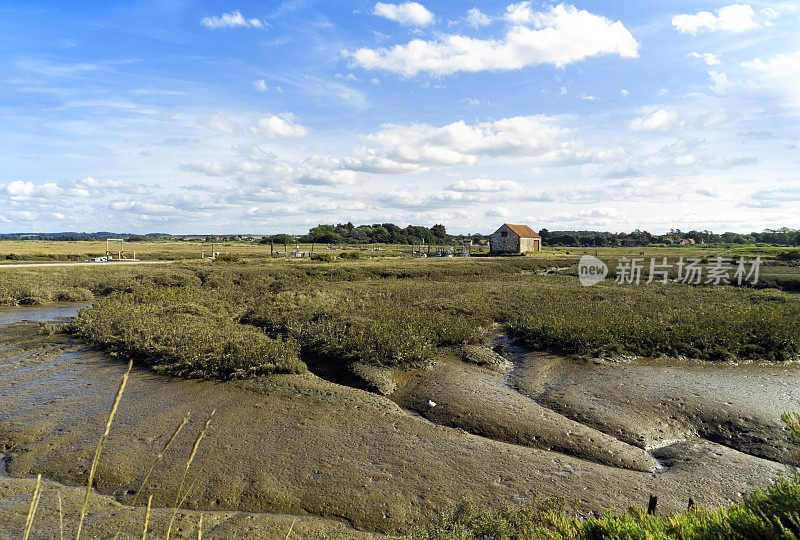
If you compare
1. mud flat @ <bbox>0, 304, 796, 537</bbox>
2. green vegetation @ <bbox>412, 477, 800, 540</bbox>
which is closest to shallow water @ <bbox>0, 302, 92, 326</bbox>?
mud flat @ <bbox>0, 304, 796, 537</bbox>

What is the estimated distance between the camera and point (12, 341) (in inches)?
562

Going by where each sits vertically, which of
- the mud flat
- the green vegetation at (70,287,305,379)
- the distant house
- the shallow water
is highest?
the distant house

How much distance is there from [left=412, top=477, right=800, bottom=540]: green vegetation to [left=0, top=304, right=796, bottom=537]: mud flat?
1.14m

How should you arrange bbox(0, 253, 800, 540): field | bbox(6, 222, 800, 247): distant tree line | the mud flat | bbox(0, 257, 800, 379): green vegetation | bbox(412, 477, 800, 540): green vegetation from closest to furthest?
bbox(412, 477, 800, 540): green vegetation
bbox(0, 253, 800, 540): field
the mud flat
bbox(0, 257, 800, 379): green vegetation
bbox(6, 222, 800, 247): distant tree line

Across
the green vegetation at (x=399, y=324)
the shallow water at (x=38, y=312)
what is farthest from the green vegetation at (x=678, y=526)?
the shallow water at (x=38, y=312)

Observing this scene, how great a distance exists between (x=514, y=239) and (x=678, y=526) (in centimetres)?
6304

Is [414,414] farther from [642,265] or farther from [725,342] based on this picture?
[642,265]

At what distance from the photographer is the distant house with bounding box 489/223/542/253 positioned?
6427 centimetres

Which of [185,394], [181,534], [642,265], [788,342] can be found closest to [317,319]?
[185,394]

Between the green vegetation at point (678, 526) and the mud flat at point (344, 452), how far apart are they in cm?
114

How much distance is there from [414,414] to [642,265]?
41322mm
